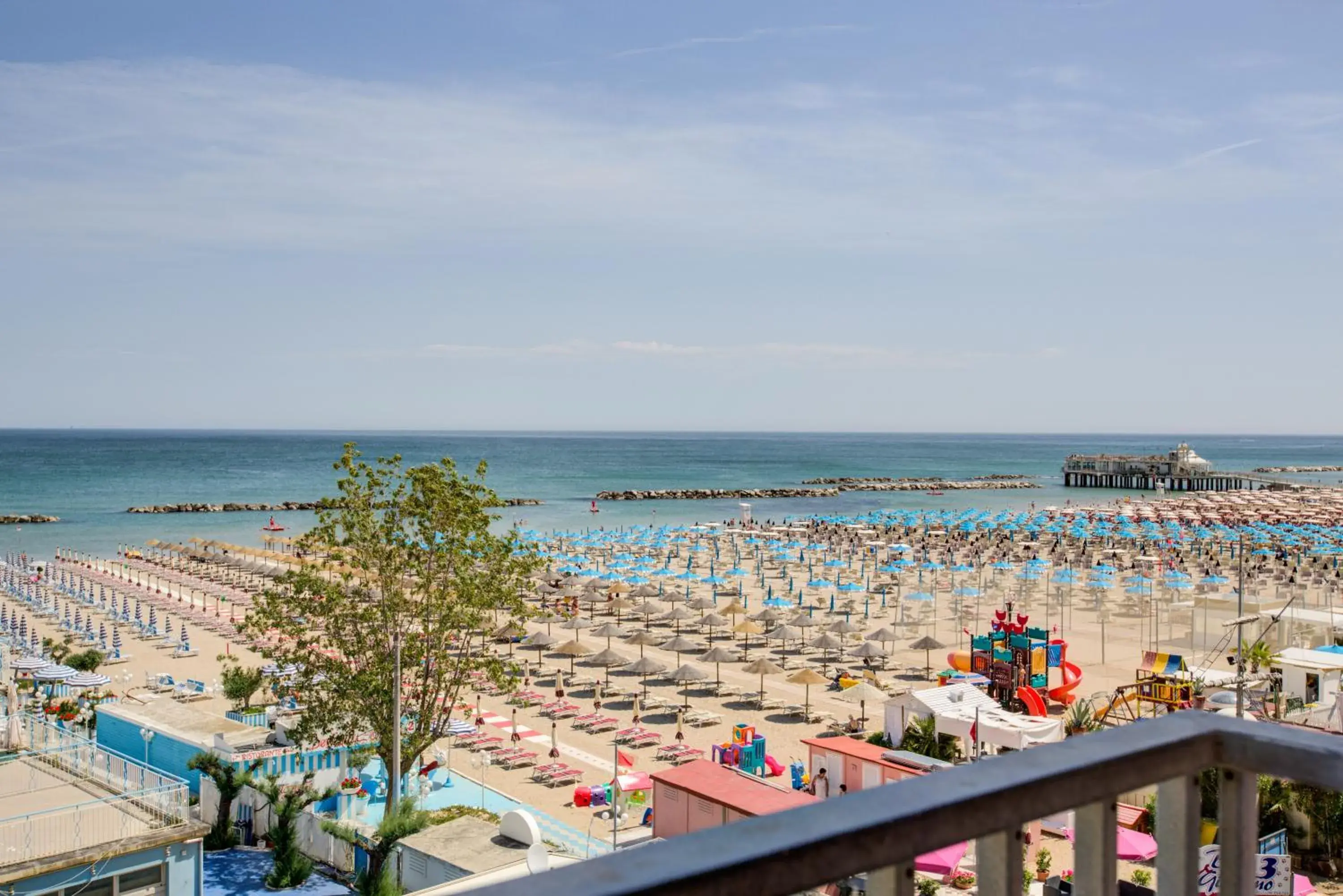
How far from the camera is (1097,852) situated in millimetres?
1350

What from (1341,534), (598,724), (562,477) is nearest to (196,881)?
(598,724)

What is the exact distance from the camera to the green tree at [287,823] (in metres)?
12.0

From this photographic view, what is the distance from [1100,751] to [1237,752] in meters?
0.25

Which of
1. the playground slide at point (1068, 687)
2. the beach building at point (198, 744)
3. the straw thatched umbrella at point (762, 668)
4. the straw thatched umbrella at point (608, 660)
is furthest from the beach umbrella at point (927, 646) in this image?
the beach building at point (198, 744)

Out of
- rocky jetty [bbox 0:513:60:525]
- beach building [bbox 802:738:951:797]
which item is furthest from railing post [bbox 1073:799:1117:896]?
rocky jetty [bbox 0:513:60:525]

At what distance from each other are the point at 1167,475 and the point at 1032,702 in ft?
288

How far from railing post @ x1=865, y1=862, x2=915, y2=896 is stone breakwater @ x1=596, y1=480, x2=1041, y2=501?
87357 millimetres

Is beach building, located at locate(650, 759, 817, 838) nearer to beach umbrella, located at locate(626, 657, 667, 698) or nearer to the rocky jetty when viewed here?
beach umbrella, located at locate(626, 657, 667, 698)

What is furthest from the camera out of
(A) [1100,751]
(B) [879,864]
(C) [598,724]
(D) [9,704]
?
(C) [598,724]

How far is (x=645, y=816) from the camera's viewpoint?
49.1 ft

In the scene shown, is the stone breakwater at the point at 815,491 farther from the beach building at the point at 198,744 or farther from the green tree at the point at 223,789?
the green tree at the point at 223,789

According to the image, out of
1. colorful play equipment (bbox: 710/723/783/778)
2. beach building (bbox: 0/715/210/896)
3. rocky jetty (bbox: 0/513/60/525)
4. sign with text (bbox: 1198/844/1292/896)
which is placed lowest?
rocky jetty (bbox: 0/513/60/525)

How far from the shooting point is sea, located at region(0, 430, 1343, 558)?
2625 inches

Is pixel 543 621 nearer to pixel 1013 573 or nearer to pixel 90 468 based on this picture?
pixel 1013 573
